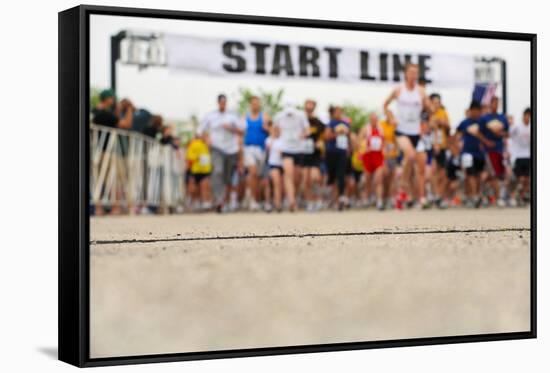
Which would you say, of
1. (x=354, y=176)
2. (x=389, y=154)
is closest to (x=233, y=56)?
(x=354, y=176)

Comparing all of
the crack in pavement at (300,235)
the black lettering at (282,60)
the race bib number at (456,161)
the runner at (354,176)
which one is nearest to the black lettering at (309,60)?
the black lettering at (282,60)

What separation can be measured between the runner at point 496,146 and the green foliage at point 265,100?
1.77m

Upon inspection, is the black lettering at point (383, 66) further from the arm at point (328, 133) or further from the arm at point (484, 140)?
the arm at point (484, 140)

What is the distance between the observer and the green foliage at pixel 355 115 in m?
8.99

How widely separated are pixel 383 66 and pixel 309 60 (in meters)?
0.64

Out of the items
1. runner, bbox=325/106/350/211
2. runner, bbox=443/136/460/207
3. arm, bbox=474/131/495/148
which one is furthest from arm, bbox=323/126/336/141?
arm, bbox=474/131/495/148

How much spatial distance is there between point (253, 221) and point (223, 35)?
137cm

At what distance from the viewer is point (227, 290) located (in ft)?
27.8

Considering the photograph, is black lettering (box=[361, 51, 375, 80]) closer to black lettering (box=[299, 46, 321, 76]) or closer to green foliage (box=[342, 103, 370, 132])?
green foliage (box=[342, 103, 370, 132])

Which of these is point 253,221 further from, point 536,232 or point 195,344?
point 536,232

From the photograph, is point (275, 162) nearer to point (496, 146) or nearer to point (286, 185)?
point (286, 185)

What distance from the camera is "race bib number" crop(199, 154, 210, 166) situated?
8.52 meters

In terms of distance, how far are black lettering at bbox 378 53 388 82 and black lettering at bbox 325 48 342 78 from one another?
38cm

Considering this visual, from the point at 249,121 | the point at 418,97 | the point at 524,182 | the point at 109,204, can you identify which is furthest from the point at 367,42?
the point at 109,204
